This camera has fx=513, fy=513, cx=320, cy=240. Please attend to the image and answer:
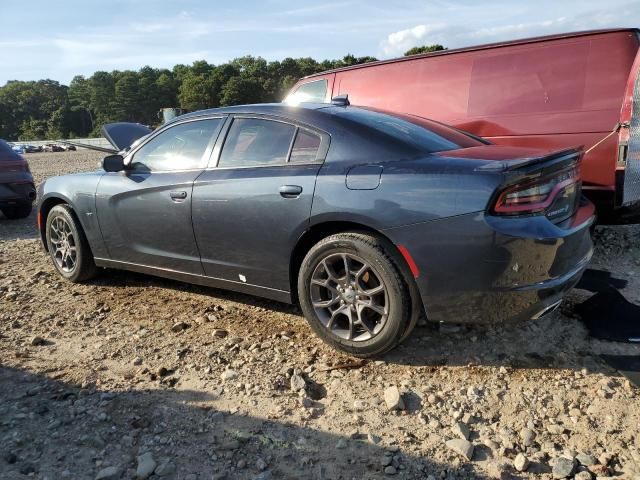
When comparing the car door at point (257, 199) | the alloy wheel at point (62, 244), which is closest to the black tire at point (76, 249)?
the alloy wheel at point (62, 244)

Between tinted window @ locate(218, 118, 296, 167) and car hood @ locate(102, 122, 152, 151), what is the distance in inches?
122

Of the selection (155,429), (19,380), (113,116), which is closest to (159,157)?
(19,380)

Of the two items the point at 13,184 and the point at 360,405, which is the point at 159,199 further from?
the point at 13,184

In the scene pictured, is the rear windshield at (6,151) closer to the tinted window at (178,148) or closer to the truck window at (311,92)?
the truck window at (311,92)

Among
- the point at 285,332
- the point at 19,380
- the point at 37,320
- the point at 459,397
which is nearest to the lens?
the point at 459,397

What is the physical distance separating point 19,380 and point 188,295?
1.49 meters

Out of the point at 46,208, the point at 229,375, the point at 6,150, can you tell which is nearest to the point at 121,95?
the point at 6,150

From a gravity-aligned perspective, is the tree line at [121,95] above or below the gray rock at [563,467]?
above

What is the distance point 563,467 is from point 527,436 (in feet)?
0.75

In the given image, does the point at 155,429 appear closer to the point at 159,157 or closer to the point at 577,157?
the point at 159,157

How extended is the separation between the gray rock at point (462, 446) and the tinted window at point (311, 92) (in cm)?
519

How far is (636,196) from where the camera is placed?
13.6 ft

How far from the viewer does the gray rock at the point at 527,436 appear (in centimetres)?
230

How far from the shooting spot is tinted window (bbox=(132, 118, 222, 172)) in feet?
12.4
